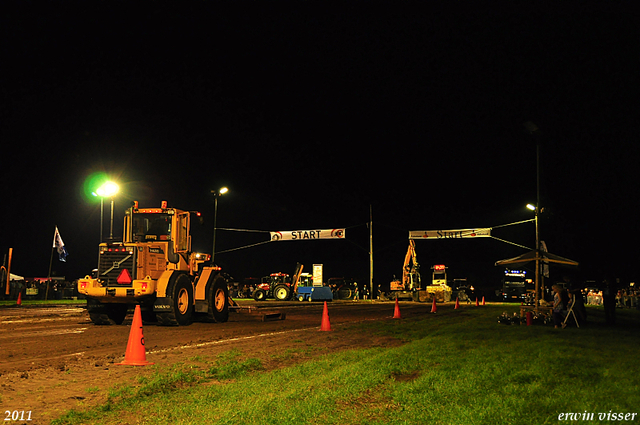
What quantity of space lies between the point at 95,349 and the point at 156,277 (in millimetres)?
5632

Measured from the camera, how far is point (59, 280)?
5725cm

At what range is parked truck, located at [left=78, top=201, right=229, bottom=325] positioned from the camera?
15.5m

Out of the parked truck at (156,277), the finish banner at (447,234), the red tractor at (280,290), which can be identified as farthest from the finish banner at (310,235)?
the parked truck at (156,277)

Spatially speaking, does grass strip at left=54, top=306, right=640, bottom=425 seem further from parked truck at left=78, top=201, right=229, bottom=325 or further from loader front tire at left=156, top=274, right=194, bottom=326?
parked truck at left=78, top=201, right=229, bottom=325

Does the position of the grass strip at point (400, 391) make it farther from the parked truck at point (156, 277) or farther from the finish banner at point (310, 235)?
the finish banner at point (310, 235)

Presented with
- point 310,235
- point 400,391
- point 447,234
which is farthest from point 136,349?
point 447,234

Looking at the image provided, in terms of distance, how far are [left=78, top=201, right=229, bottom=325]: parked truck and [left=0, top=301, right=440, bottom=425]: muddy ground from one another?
63 cm

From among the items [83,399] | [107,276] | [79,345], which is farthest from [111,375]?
[107,276]

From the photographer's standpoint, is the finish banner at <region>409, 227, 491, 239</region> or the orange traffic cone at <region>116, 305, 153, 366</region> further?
the finish banner at <region>409, 227, 491, 239</region>

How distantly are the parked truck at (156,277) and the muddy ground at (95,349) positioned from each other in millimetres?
628

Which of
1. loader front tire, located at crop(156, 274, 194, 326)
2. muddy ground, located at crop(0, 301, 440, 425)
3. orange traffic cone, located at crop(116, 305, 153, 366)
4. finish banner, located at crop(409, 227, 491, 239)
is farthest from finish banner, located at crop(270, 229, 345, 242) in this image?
orange traffic cone, located at crop(116, 305, 153, 366)

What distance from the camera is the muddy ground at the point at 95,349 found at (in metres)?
6.46

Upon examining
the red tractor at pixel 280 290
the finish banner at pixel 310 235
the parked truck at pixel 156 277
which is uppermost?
the finish banner at pixel 310 235

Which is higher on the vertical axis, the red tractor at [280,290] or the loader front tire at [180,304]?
the loader front tire at [180,304]
